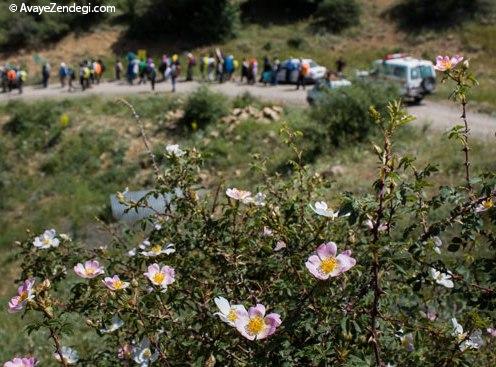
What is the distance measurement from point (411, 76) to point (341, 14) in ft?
42.6

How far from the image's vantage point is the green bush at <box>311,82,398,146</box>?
50.4ft

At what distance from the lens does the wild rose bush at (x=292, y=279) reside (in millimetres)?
2197

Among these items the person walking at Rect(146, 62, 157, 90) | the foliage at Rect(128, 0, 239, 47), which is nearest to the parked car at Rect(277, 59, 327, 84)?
the person walking at Rect(146, 62, 157, 90)

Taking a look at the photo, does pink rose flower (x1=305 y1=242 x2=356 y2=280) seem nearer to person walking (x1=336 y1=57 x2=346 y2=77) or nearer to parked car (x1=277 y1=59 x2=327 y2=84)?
parked car (x1=277 y1=59 x2=327 y2=84)

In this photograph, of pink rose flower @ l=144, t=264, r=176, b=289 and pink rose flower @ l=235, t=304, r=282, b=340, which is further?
pink rose flower @ l=144, t=264, r=176, b=289

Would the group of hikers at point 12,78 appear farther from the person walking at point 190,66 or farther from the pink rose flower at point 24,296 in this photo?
the pink rose flower at point 24,296

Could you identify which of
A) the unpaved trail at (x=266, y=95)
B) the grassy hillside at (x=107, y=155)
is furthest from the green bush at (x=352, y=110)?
the unpaved trail at (x=266, y=95)

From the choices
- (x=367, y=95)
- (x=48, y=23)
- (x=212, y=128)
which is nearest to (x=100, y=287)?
(x=367, y=95)

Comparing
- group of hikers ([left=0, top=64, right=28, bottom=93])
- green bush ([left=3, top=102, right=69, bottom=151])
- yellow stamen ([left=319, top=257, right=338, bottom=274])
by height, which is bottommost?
green bush ([left=3, top=102, right=69, bottom=151])

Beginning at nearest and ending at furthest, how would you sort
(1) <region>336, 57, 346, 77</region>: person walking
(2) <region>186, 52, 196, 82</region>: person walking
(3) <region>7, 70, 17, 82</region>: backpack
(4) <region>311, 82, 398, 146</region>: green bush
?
(4) <region>311, 82, 398, 146</region>: green bush, (3) <region>7, 70, 17, 82</region>: backpack, (2) <region>186, 52, 196, 82</region>: person walking, (1) <region>336, 57, 346, 77</region>: person walking

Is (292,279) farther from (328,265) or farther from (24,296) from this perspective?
(24,296)

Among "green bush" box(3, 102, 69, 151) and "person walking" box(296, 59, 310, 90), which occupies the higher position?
"person walking" box(296, 59, 310, 90)

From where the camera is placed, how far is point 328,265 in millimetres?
2156

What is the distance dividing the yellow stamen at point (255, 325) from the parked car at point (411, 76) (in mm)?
17580
